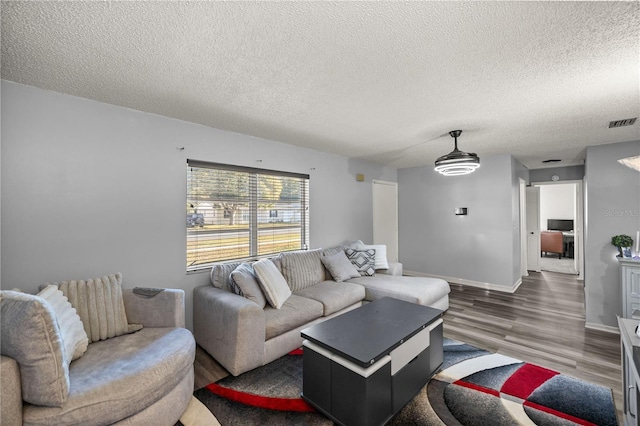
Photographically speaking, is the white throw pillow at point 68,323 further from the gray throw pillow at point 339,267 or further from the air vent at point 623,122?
the air vent at point 623,122

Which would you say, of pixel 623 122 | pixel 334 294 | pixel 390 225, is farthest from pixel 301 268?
pixel 623 122

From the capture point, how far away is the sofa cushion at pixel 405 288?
3.38m

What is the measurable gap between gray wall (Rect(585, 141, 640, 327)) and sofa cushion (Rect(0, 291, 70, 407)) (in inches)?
212

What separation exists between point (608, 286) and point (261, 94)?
491 centimetres

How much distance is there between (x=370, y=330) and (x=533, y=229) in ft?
22.2

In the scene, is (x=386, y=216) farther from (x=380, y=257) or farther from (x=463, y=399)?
(x=463, y=399)

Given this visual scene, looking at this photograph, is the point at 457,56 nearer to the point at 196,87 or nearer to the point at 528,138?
the point at 196,87

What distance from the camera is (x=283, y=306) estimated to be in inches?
115

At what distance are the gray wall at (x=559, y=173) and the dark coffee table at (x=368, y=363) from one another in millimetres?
5669

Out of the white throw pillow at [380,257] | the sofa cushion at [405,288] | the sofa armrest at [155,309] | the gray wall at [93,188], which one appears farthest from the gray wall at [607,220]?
the sofa armrest at [155,309]

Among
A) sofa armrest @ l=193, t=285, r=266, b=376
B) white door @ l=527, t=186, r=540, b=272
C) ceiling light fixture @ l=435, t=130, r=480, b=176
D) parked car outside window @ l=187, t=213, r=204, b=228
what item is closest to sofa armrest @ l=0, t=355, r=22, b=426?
sofa armrest @ l=193, t=285, r=266, b=376

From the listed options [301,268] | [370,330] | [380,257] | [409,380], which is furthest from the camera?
[380,257]

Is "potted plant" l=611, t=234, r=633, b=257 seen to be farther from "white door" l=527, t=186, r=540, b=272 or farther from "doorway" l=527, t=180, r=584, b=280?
"white door" l=527, t=186, r=540, b=272

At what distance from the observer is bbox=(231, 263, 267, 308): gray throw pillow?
277 centimetres
